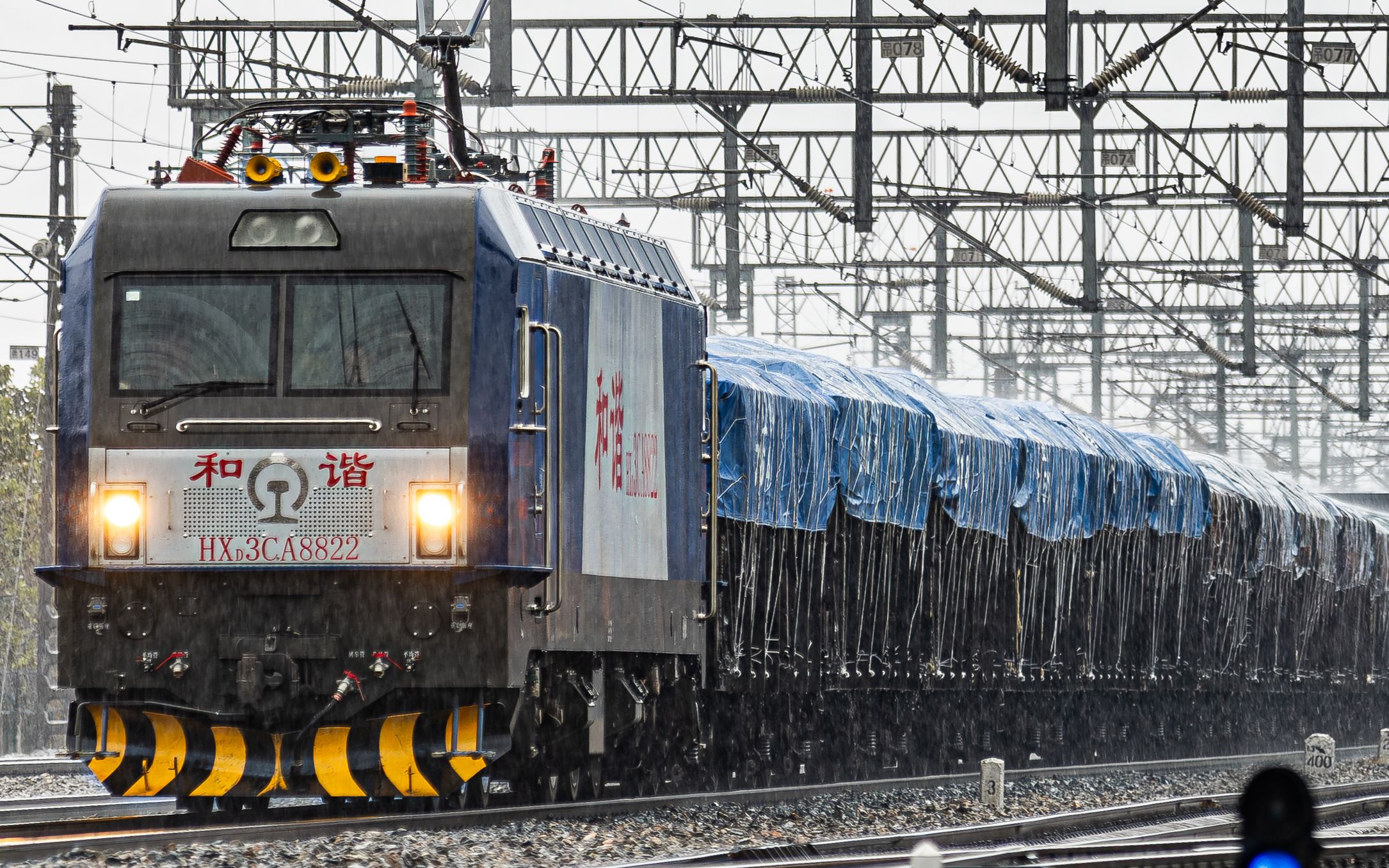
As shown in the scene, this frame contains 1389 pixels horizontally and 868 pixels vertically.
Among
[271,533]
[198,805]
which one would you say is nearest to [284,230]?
[271,533]

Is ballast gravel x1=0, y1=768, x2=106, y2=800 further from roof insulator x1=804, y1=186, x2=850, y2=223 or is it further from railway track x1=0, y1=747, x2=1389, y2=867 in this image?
roof insulator x1=804, y1=186, x2=850, y2=223

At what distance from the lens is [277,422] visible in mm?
11398

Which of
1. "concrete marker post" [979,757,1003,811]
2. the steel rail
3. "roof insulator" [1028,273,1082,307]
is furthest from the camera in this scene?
"roof insulator" [1028,273,1082,307]

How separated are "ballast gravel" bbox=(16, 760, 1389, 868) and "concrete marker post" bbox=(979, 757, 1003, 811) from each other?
0.43 feet

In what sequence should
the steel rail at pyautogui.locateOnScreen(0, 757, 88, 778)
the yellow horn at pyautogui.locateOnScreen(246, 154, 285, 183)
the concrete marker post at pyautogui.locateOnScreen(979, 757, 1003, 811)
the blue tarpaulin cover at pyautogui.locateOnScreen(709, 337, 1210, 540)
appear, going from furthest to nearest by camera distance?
the steel rail at pyautogui.locateOnScreen(0, 757, 88, 778) < the blue tarpaulin cover at pyautogui.locateOnScreen(709, 337, 1210, 540) < the concrete marker post at pyautogui.locateOnScreen(979, 757, 1003, 811) < the yellow horn at pyautogui.locateOnScreen(246, 154, 285, 183)

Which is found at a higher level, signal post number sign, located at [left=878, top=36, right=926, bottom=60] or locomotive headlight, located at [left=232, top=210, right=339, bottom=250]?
signal post number sign, located at [left=878, top=36, right=926, bottom=60]

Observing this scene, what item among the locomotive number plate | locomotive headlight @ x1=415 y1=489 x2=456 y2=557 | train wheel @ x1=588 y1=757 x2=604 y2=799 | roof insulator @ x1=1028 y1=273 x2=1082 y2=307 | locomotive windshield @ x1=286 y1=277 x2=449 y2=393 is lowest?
train wheel @ x1=588 y1=757 x2=604 y2=799

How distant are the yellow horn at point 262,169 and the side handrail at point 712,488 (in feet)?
11.6

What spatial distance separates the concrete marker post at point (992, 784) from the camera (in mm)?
17359

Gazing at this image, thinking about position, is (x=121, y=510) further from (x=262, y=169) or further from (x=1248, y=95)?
(x=1248, y=95)

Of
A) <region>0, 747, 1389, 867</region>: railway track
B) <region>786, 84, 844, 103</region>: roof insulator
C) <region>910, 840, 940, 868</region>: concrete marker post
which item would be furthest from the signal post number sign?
<region>910, 840, 940, 868</region>: concrete marker post

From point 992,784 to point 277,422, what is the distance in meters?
8.04

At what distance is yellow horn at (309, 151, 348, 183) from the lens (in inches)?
469

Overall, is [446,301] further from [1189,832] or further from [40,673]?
[40,673]
